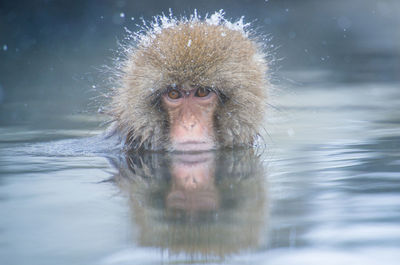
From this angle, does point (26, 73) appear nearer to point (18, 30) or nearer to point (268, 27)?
point (18, 30)

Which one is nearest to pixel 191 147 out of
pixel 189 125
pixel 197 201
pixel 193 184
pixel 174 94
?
pixel 189 125

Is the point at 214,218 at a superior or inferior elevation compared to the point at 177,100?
inferior

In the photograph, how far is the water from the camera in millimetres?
2352

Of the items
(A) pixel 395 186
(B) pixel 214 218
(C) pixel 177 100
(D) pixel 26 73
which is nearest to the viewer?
(B) pixel 214 218

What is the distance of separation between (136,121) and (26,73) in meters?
6.79

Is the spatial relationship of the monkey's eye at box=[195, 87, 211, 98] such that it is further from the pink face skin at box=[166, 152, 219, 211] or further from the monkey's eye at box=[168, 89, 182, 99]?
A: the pink face skin at box=[166, 152, 219, 211]

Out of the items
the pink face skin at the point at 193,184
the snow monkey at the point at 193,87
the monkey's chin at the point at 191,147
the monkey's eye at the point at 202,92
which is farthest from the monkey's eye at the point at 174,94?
the pink face skin at the point at 193,184

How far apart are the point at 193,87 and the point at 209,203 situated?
1.88 metres

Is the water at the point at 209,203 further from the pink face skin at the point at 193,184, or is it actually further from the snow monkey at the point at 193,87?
the snow monkey at the point at 193,87

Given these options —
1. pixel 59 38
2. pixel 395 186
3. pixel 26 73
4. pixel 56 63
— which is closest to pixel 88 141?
pixel 395 186

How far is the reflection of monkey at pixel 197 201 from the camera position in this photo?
245cm

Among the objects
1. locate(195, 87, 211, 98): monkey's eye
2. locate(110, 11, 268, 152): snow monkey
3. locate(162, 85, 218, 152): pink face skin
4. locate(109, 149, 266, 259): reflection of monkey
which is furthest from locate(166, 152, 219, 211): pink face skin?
locate(195, 87, 211, 98): monkey's eye

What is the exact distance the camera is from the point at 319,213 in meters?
2.82

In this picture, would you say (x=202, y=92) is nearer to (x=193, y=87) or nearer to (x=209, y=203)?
(x=193, y=87)
